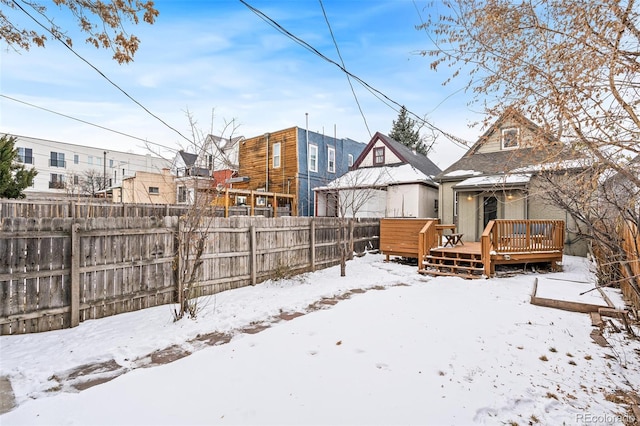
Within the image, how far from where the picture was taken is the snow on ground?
8.41ft

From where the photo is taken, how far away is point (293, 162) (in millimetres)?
20328

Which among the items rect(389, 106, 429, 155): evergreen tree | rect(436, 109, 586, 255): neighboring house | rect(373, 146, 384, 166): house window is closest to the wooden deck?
rect(436, 109, 586, 255): neighboring house

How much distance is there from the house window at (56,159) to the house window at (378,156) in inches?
1573

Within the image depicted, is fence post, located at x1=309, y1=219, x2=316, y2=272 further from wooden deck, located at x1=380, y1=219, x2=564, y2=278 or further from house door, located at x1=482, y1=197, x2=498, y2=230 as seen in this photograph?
house door, located at x1=482, y1=197, x2=498, y2=230

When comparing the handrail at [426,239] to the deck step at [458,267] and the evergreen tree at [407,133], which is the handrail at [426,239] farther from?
the evergreen tree at [407,133]

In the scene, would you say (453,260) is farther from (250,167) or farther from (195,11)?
(250,167)

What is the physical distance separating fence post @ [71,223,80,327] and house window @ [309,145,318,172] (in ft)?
56.2

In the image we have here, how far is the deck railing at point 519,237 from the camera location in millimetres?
8492

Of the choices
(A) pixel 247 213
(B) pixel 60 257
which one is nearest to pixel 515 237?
(B) pixel 60 257

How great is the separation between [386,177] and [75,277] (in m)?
15.3

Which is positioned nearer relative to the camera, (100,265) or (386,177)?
(100,265)

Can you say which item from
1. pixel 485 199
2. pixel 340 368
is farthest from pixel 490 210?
pixel 340 368

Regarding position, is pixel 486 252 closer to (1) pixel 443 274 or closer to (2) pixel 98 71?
(1) pixel 443 274

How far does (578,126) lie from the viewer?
2633mm
